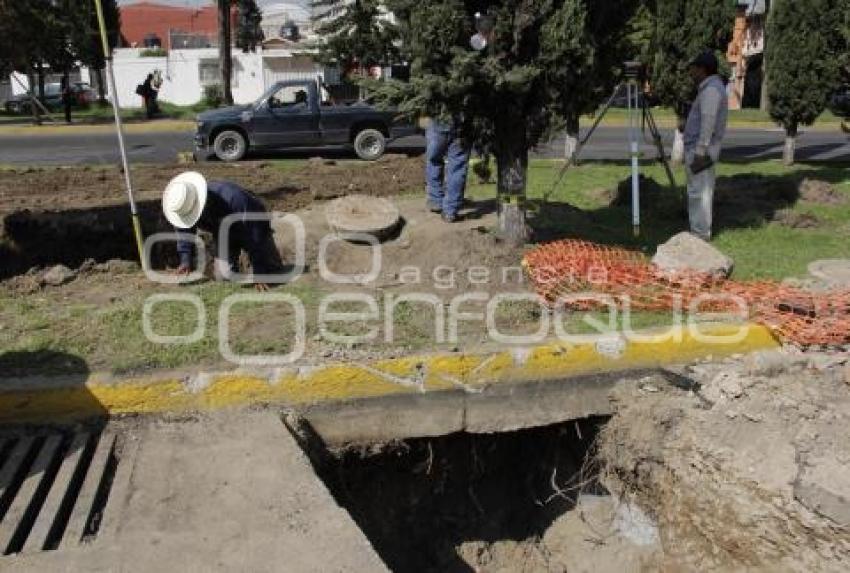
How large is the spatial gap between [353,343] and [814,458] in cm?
281

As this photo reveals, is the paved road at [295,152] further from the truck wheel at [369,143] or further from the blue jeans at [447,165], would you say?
the blue jeans at [447,165]

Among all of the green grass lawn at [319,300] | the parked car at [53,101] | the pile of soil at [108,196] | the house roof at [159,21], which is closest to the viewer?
the green grass lawn at [319,300]

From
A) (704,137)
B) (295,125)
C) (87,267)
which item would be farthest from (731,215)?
(295,125)

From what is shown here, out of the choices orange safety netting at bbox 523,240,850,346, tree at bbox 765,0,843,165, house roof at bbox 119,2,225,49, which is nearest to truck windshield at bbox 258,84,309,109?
tree at bbox 765,0,843,165

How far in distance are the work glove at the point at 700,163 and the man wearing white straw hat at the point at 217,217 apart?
4098 millimetres

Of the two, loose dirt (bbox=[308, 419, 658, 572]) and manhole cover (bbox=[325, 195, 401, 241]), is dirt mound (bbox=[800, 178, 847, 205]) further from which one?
loose dirt (bbox=[308, 419, 658, 572])

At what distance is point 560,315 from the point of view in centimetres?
576

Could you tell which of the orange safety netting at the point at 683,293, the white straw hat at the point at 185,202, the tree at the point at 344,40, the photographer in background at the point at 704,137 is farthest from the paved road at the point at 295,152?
the white straw hat at the point at 185,202

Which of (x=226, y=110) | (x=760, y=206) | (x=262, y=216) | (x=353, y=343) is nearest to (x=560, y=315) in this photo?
(x=353, y=343)

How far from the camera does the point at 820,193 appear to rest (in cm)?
998

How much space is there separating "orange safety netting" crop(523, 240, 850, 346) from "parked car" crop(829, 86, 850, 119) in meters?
6.60

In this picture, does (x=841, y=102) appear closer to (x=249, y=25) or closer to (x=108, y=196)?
(x=108, y=196)

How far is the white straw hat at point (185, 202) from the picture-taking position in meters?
6.26

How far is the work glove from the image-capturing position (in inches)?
296
